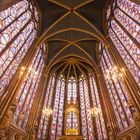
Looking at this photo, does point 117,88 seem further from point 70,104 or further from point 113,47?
point 70,104

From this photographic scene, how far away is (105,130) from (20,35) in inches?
462

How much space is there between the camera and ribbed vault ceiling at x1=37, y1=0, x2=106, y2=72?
1509cm

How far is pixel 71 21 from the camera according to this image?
16.3 m

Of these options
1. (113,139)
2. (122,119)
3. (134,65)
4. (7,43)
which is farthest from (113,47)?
(7,43)

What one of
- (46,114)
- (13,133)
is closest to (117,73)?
(46,114)

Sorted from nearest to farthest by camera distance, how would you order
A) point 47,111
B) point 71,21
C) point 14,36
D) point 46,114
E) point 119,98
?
point 14,36 → point 119,98 → point 71,21 → point 47,111 → point 46,114

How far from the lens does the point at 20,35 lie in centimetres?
1268

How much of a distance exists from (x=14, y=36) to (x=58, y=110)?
10.9 metres

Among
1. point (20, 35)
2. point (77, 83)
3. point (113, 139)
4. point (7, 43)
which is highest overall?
point (77, 83)

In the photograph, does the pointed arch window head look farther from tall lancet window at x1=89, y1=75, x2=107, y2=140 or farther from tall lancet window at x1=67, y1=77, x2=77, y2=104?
tall lancet window at x1=67, y1=77, x2=77, y2=104

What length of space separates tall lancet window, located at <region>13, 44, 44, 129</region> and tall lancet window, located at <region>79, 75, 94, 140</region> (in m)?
6.68

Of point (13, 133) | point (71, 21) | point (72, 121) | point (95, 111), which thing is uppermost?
point (71, 21)

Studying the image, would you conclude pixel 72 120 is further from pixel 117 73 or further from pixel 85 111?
pixel 117 73

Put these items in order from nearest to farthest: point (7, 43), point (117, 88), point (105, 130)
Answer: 1. point (7, 43)
2. point (117, 88)
3. point (105, 130)
